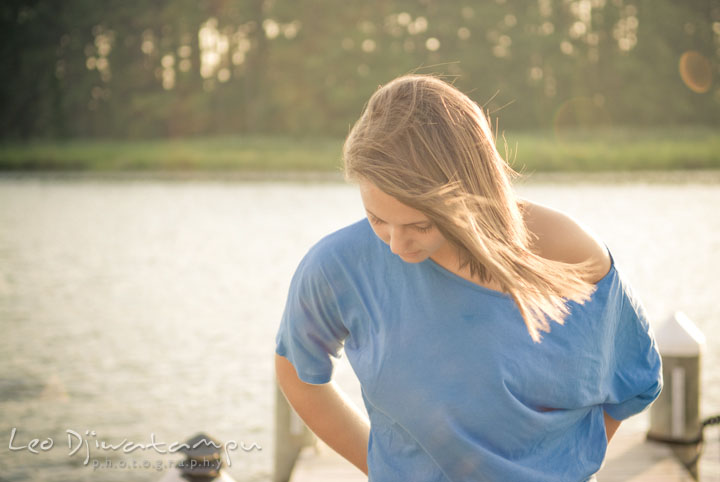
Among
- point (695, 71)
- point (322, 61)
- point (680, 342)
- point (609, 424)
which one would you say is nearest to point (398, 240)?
point (609, 424)

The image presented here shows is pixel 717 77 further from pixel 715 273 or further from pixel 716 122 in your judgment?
pixel 715 273

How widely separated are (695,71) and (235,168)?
2158cm

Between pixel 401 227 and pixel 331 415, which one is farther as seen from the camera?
pixel 331 415

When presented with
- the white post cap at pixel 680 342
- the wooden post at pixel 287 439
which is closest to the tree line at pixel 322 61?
the white post cap at pixel 680 342

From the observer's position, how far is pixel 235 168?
34.4 m

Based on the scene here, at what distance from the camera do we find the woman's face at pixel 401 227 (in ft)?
3.63

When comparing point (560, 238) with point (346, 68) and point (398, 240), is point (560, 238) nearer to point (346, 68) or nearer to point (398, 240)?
point (398, 240)

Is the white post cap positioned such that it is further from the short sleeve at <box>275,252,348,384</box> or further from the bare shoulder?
the short sleeve at <box>275,252,348,384</box>

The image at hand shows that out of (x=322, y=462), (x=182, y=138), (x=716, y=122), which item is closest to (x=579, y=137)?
(x=716, y=122)

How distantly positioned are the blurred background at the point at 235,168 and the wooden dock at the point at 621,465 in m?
1.53

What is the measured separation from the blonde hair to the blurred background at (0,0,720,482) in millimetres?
344

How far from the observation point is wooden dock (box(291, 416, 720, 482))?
9.89 ft

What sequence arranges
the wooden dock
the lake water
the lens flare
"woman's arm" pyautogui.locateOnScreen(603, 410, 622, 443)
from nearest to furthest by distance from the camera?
1. "woman's arm" pyautogui.locateOnScreen(603, 410, 622, 443)
2. the wooden dock
3. the lake water
4. the lens flare

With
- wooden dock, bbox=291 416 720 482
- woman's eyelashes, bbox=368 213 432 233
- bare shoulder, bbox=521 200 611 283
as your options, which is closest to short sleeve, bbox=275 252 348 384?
woman's eyelashes, bbox=368 213 432 233
